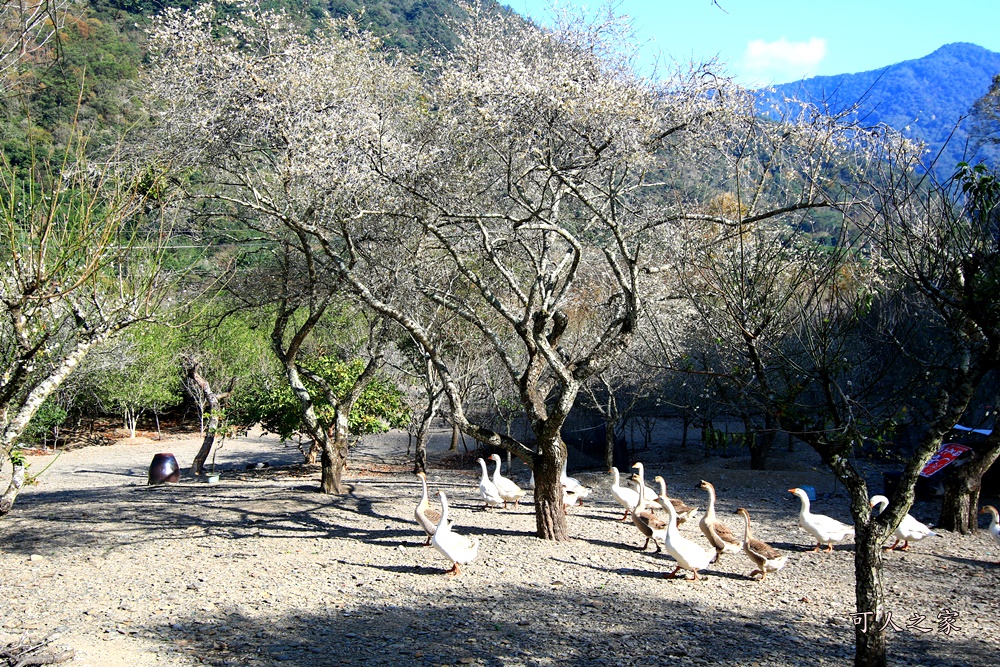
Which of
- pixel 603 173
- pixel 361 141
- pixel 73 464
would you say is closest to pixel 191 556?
pixel 361 141

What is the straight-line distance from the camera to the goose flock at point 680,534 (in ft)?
24.5

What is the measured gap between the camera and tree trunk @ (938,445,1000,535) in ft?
30.6

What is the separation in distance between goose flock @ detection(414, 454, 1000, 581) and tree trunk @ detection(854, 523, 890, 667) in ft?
6.54

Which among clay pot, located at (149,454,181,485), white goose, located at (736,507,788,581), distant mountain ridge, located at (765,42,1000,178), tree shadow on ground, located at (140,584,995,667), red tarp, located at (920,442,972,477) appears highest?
distant mountain ridge, located at (765,42,1000,178)

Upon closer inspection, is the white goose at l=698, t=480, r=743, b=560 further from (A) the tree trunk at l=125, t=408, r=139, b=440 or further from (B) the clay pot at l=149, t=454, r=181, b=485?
(A) the tree trunk at l=125, t=408, r=139, b=440

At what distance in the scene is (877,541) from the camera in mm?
4277

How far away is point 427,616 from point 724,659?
2366 mm

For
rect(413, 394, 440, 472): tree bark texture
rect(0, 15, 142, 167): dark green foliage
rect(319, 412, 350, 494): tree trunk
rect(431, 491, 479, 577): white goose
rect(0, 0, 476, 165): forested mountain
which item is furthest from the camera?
rect(413, 394, 440, 472): tree bark texture

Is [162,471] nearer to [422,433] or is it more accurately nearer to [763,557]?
[422,433]

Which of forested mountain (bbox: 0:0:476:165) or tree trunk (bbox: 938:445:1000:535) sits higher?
forested mountain (bbox: 0:0:476:165)

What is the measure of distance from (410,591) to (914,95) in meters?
9.31

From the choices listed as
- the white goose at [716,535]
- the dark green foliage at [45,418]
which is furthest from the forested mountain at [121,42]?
the dark green foliage at [45,418]

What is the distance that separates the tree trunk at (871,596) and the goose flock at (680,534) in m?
1.99

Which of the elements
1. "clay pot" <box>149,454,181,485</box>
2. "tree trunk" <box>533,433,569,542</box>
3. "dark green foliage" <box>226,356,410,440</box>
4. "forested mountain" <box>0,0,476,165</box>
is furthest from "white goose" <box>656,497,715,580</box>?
"clay pot" <box>149,454,181,485</box>
